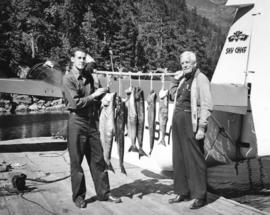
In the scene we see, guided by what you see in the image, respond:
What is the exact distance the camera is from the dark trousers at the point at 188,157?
17.2 ft

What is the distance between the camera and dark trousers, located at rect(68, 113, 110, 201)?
17.0ft

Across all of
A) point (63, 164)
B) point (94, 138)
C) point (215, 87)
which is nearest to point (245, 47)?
point (215, 87)

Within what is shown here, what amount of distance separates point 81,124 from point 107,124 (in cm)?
37

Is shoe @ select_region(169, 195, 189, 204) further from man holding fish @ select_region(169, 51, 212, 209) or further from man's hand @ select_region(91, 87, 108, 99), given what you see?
man's hand @ select_region(91, 87, 108, 99)

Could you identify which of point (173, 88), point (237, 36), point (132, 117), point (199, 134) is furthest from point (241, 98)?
point (199, 134)

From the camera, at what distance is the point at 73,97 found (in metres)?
5.04

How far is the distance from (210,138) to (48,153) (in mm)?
3877

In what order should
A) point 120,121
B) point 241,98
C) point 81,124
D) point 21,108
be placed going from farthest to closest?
1. point 21,108
2. point 241,98
3. point 120,121
4. point 81,124

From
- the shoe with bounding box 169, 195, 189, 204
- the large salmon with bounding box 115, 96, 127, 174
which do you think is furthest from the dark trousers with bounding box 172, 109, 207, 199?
the large salmon with bounding box 115, 96, 127, 174

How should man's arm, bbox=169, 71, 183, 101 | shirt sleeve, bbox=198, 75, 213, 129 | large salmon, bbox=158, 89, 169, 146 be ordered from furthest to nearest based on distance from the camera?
large salmon, bbox=158, 89, 169, 146 → man's arm, bbox=169, 71, 183, 101 → shirt sleeve, bbox=198, 75, 213, 129

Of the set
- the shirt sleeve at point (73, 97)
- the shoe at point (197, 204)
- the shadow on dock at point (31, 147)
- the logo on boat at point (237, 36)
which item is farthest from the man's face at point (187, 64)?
the shadow on dock at point (31, 147)

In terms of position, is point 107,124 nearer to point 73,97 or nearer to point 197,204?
point 73,97

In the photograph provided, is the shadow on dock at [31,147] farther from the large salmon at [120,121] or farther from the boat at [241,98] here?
the large salmon at [120,121]

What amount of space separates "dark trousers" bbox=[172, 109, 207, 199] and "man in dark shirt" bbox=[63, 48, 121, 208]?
96 cm
